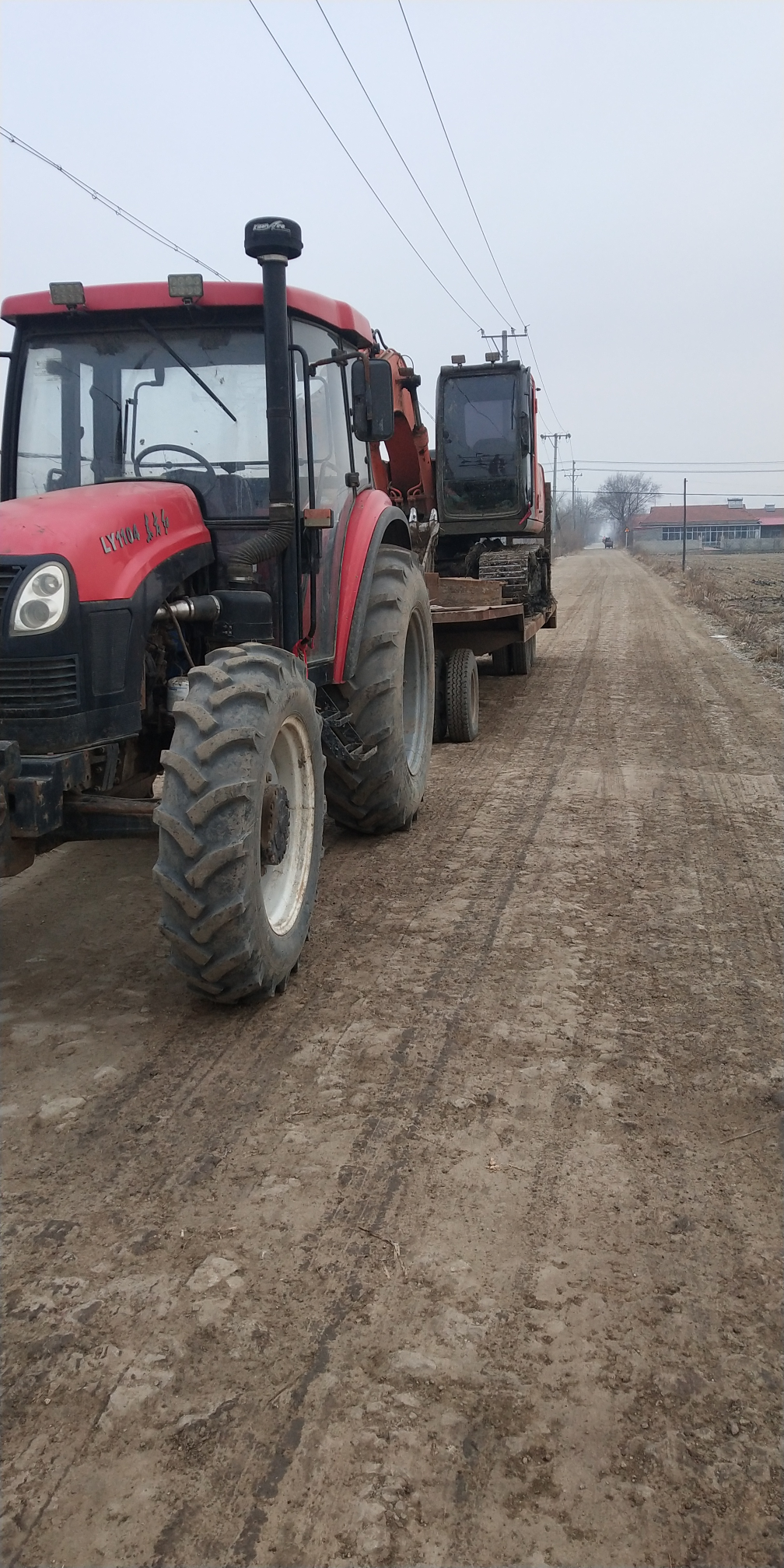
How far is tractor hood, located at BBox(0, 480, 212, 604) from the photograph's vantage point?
3449 millimetres

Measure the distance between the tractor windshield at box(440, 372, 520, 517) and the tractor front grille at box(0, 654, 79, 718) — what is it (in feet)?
28.6

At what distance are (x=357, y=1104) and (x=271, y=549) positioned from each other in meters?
2.19

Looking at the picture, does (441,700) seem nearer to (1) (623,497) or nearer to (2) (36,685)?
(2) (36,685)

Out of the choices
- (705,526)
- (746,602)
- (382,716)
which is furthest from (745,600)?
(705,526)

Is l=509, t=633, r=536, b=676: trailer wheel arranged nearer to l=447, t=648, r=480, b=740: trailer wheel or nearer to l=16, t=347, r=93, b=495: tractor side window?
l=447, t=648, r=480, b=740: trailer wheel

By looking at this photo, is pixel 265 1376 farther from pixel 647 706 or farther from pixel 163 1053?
pixel 647 706

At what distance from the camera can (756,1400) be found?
214 centimetres

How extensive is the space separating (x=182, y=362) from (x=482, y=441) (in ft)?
24.9

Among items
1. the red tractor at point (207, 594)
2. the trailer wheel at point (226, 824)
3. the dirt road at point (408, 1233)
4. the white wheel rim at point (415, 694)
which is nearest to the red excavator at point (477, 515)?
the white wheel rim at point (415, 694)

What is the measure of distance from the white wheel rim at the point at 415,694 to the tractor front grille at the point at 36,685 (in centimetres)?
328

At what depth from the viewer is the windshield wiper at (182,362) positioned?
4414mm

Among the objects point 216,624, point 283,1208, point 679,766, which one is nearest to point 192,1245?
point 283,1208

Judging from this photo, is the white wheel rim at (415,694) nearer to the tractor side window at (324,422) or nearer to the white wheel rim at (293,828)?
the tractor side window at (324,422)

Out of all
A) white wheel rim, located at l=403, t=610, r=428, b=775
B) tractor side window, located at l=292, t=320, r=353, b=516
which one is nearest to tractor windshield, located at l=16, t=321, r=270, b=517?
tractor side window, located at l=292, t=320, r=353, b=516
